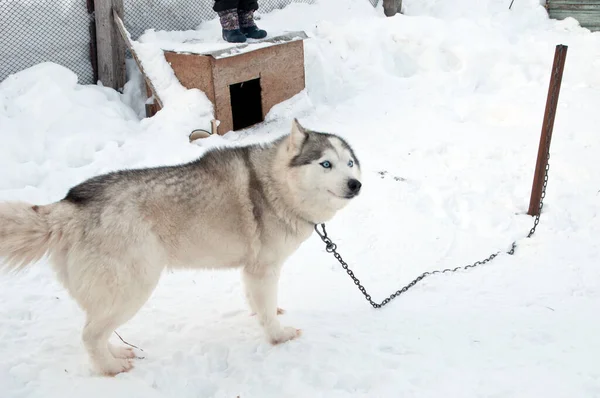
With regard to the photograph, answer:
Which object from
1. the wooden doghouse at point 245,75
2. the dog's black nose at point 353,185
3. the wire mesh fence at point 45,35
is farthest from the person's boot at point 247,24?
the dog's black nose at point 353,185

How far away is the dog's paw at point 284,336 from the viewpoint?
3.38 metres

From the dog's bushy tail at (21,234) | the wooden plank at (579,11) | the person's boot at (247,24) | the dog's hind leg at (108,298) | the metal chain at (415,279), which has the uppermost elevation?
the person's boot at (247,24)

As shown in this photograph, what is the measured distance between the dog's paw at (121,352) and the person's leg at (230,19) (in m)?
4.31

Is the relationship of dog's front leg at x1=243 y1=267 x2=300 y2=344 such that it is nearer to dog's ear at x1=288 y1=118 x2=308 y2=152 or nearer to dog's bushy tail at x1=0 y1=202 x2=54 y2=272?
dog's ear at x1=288 y1=118 x2=308 y2=152

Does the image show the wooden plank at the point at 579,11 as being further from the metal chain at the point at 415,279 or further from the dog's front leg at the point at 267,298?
the dog's front leg at the point at 267,298

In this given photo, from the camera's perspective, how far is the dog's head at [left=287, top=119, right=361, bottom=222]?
10.3ft

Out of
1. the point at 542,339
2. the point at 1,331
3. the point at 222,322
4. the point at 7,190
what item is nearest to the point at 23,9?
the point at 7,190

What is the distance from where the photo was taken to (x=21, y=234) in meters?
2.71

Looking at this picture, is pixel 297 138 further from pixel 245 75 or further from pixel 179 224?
pixel 245 75

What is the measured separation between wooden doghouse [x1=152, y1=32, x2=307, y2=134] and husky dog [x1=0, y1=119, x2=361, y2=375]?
293 cm

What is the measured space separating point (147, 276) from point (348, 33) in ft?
20.3

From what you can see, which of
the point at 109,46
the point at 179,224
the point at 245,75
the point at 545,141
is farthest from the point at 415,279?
the point at 109,46

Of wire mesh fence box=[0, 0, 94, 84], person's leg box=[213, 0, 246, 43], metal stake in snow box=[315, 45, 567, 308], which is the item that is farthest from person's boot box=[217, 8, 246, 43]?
metal stake in snow box=[315, 45, 567, 308]

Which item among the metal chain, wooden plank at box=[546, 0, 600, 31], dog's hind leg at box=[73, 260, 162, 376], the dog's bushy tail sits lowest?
the metal chain
